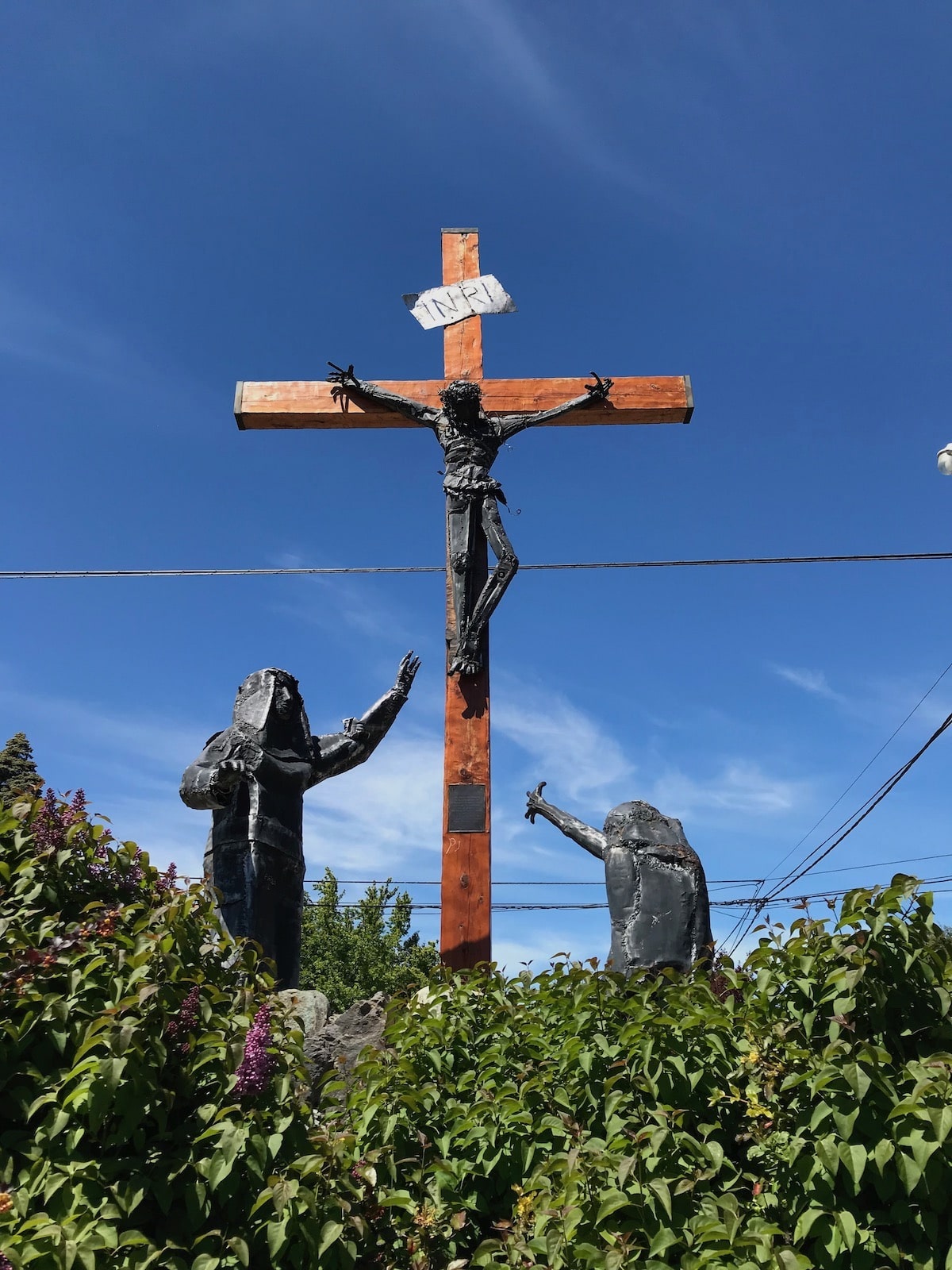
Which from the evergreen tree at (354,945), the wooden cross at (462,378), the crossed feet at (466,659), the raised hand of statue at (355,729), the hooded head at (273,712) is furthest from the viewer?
the evergreen tree at (354,945)

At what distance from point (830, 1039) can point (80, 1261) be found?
2.00 m

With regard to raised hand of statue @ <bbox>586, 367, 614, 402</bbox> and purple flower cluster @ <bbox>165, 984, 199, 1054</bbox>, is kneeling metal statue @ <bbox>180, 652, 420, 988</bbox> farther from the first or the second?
raised hand of statue @ <bbox>586, 367, 614, 402</bbox>

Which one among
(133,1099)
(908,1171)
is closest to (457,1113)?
(133,1099)

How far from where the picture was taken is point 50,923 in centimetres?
325

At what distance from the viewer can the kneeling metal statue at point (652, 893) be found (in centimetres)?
502

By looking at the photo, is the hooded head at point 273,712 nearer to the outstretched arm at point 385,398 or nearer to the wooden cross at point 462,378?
the wooden cross at point 462,378

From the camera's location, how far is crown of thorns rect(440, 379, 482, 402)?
21.7 ft

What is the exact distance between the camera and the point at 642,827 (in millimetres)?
5273

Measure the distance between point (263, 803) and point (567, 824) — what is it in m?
1.60

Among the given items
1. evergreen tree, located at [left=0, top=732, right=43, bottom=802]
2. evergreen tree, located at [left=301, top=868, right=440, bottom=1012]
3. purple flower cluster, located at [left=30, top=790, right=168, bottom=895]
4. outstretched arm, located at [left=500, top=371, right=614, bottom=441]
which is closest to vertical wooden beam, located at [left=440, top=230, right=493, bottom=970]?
outstretched arm, located at [left=500, top=371, right=614, bottom=441]

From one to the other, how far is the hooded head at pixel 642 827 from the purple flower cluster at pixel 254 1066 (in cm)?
263

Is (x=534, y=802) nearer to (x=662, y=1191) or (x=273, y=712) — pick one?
(x=273, y=712)

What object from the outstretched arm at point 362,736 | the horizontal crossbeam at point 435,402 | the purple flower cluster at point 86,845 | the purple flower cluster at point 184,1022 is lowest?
the purple flower cluster at point 184,1022

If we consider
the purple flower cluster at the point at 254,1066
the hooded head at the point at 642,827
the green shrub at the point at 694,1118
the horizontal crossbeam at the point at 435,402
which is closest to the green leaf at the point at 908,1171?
the green shrub at the point at 694,1118
